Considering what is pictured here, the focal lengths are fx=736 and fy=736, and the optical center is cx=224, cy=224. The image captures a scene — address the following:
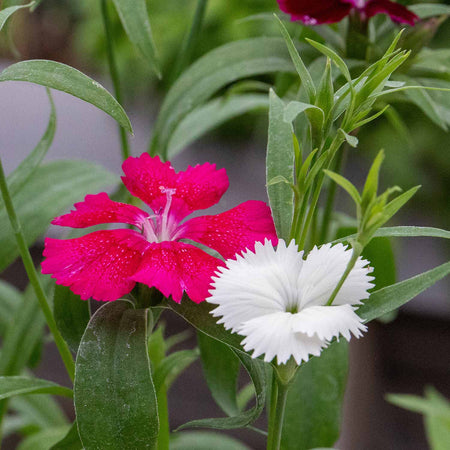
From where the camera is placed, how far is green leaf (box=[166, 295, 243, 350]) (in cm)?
37

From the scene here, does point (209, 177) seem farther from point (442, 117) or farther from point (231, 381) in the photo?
point (442, 117)

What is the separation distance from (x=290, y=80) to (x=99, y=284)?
39 cm

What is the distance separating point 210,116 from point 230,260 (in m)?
0.49

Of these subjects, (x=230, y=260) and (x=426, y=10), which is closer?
(x=230, y=260)

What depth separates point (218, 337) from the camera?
1.23 ft

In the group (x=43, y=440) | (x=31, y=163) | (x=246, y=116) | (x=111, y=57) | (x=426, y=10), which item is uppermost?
(x=246, y=116)

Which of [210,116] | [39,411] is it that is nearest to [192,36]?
[210,116]

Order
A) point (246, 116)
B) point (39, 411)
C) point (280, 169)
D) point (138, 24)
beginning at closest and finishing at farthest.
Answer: point (280, 169)
point (138, 24)
point (39, 411)
point (246, 116)

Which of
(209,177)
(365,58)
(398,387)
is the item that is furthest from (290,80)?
(398,387)

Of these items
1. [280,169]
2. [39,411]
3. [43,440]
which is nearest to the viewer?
[280,169]

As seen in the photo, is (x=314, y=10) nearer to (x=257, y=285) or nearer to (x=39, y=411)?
(x=257, y=285)

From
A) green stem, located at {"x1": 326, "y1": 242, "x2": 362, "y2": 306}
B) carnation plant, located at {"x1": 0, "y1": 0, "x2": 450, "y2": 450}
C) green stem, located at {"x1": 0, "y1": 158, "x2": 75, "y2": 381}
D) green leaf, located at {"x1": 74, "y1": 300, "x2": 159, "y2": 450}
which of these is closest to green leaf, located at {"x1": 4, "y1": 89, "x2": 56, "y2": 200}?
carnation plant, located at {"x1": 0, "y1": 0, "x2": 450, "y2": 450}

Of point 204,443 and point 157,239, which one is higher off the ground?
point 157,239

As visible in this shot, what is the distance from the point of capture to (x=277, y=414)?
0.38 metres
